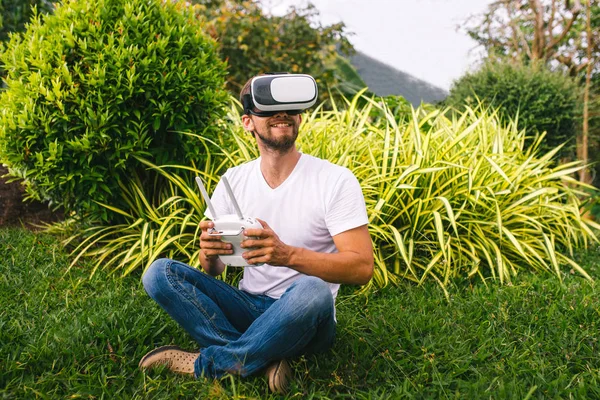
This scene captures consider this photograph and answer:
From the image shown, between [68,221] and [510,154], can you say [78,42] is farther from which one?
[510,154]

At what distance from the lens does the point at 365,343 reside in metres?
2.39

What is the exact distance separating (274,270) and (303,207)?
284 mm

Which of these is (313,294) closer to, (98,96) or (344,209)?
(344,209)

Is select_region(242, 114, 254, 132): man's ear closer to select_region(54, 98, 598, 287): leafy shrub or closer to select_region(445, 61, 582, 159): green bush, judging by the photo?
select_region(54, 98, 598, 287): leafy shrub

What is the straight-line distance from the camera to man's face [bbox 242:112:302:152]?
202 cm

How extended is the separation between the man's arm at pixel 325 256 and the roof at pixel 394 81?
425 inches

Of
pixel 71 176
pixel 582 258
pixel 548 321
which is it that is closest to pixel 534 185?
pixel 582 258

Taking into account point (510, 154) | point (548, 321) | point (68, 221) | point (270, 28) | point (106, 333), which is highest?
point (270, 28)

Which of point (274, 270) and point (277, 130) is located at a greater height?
point (277, 130)

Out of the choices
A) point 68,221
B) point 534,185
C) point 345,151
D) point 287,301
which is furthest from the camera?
point 534,185

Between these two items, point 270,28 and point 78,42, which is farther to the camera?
point 270,28

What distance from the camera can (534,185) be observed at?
407 centimetres

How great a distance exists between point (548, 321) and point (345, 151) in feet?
5.10

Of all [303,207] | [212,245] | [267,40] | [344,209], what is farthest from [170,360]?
[267,40]
